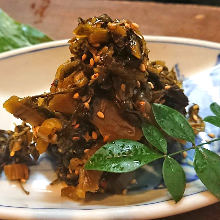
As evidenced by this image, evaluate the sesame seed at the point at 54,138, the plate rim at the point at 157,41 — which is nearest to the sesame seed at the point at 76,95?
the sesame seed at the point at 54,138

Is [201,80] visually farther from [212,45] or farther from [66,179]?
[66,179]

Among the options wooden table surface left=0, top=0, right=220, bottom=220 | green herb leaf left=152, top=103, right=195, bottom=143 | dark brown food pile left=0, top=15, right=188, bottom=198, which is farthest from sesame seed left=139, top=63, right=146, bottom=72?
wooden table surface left=0, top=0, right=220, bottom=220

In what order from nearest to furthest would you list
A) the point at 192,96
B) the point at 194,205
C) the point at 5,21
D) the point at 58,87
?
the point at 194,205, the point at 58,87, the point at 192,96, the point at 5,21

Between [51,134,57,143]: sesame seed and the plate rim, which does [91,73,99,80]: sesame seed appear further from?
the plate rim

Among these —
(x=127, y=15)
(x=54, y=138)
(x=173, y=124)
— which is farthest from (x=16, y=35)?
(x=173, y=124)

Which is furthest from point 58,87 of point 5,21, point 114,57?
point 5,21

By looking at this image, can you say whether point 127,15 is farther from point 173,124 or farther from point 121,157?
point 121,157
